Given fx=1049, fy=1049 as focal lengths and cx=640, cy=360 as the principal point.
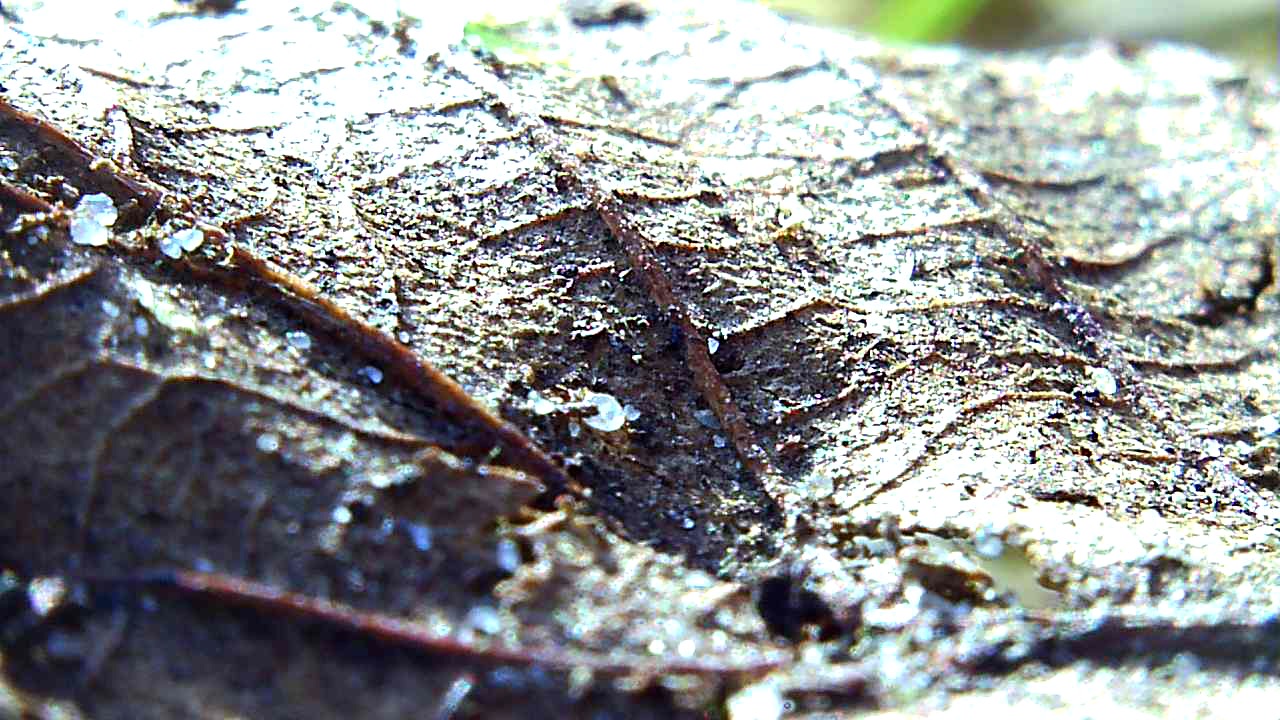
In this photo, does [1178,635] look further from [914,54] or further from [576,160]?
[914,54]

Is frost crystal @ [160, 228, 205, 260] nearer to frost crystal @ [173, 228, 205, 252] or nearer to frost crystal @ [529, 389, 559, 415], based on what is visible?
frost crystal @ [173, 228, 205, 252]

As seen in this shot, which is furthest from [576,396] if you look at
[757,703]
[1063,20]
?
[1063,20]

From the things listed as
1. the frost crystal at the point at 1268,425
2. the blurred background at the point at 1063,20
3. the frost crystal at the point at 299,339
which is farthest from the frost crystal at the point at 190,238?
the blurred background at the point at 1063,20

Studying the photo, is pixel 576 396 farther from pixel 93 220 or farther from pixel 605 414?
pixel 93 220

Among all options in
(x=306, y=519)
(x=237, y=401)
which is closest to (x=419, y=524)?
(x=306, y=519)

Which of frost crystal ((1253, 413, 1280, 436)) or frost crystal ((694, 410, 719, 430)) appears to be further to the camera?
frost crystal ((1253, 413, 1280, 436))

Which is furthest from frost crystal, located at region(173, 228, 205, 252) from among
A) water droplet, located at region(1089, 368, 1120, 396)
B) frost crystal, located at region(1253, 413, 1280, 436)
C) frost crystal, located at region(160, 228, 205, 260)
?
frost crystal, located at region(1253, 413, 1280, 436)

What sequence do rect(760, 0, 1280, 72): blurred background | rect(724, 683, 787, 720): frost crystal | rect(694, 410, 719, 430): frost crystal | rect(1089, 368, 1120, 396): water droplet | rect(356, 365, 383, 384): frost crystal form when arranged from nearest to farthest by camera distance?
rect(724, 683, 787, 720): frost crystal
rect(356, 365, 383, 384): frost crystal
rect(694, 410, 719, 430): frost crystal
rect(1089, 368, 1120, 396): water droplet
rect(760, 0, 1280, 72): blurred background

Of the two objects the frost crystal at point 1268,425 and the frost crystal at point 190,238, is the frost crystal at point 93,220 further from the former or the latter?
the frost crystal at point 1268,425
